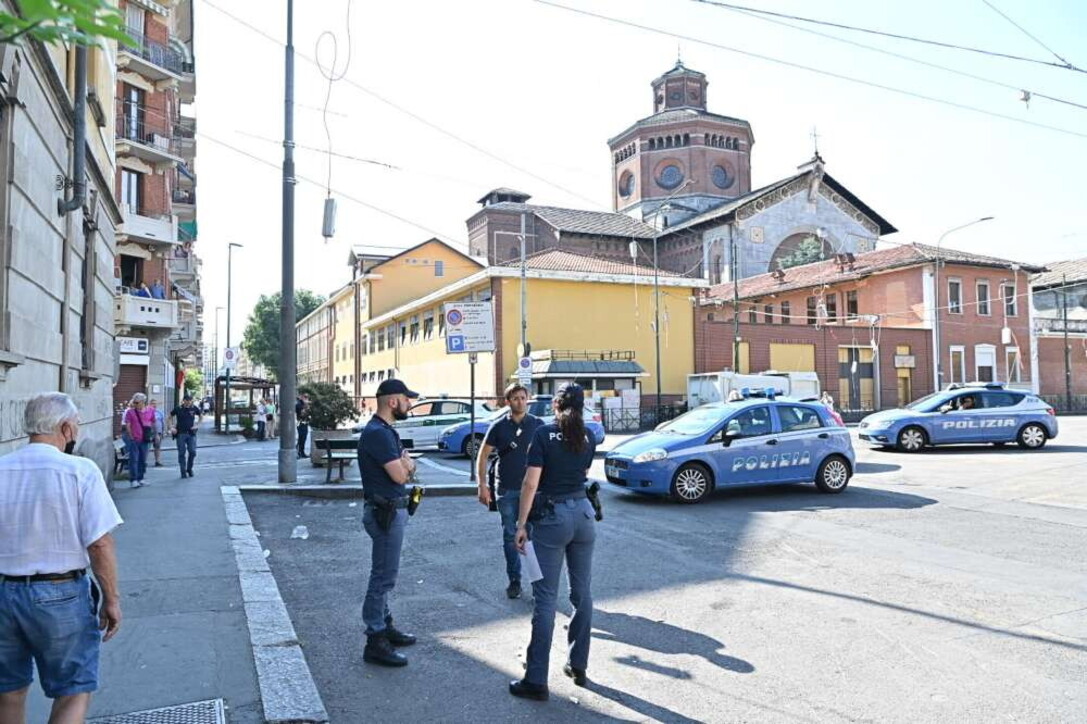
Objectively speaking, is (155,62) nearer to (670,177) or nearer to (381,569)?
(381,569)

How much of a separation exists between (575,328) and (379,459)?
1273 inches

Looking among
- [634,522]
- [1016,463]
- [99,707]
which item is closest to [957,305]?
[1016,463]

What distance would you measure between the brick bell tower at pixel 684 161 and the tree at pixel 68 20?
69.1 m

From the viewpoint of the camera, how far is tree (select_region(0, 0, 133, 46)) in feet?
5.73

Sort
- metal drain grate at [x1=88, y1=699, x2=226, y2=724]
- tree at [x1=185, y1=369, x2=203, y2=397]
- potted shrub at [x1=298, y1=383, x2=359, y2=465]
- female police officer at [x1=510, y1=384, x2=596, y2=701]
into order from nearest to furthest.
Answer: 1. metal drain grate at [x1=88, y1=699, x2=226, y2=724]
2. female police officer at [x1=510, y1=384, x2=596, y2=701]
3. potted shrub at [x1=298, y1=383, x2=359, y2=465]
4. tree at [x1=185, y1=369, x2=203, y2=397]

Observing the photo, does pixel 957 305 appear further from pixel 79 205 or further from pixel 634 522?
pixel 79 205

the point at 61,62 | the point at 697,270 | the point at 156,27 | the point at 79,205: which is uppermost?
the point at 156,27

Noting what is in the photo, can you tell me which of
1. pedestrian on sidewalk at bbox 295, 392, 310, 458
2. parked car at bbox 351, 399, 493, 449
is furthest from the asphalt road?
parked car at bbox 351, 399, 493, 449

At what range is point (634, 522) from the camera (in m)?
10.2

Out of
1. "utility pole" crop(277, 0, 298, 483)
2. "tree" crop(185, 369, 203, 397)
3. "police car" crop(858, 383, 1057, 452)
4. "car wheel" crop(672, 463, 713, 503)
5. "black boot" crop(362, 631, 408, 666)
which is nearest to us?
"black boot" crop(362, 631, 408, 666)

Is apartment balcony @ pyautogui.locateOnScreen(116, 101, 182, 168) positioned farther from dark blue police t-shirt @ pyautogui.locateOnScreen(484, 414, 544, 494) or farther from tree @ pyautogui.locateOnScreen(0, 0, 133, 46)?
tree @ pyautogui.locateOnScreen(0, 0, 133, 46)

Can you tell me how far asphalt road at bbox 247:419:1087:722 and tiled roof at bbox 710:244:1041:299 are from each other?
38.3m

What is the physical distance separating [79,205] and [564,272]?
28.9 metres

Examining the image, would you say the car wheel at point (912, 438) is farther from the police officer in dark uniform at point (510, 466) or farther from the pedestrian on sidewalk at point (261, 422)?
the pedestrian on sidewalk at point (261, 422)
